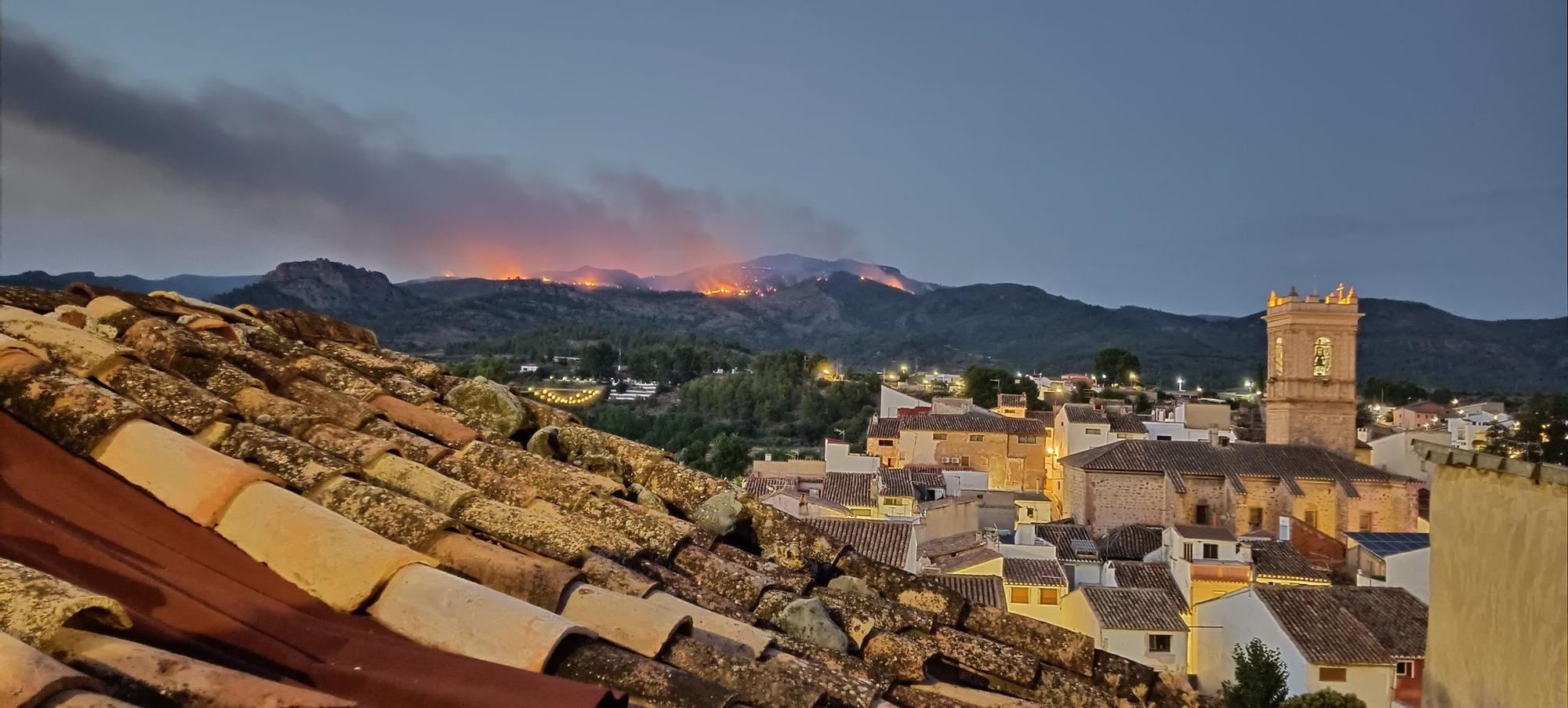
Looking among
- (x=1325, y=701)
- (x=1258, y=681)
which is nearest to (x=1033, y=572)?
(x=1258, y=681)

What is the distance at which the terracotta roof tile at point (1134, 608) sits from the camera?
18.3 metres

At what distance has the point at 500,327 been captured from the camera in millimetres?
109750

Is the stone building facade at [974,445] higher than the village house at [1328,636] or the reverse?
higher

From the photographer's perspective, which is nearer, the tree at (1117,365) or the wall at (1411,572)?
the wall at (1411,572)

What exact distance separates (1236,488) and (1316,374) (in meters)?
8.13

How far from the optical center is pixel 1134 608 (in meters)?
19.0

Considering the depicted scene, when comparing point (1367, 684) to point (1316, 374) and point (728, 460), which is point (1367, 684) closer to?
point (1316, 374)

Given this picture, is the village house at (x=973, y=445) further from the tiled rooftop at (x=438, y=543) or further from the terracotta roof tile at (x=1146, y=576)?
the tiled rooftop at (x=438, y=543)

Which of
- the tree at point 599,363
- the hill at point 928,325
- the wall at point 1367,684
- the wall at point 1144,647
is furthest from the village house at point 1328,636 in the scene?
the hill at point 928,325

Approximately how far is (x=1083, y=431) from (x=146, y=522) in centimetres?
3623

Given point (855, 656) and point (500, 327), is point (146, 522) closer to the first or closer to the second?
point (855, 656)

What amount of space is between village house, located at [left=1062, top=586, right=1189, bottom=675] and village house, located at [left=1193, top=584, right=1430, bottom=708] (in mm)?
757

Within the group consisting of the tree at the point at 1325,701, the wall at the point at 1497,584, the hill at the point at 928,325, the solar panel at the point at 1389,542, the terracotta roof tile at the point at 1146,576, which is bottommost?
the tree at the point at 1325,701

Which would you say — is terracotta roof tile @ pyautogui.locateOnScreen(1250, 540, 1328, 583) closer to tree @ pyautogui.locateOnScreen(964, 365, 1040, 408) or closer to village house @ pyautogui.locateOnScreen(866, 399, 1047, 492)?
village house @ pyautogui.locateOnScreen(866, 399, 1047, 492)
